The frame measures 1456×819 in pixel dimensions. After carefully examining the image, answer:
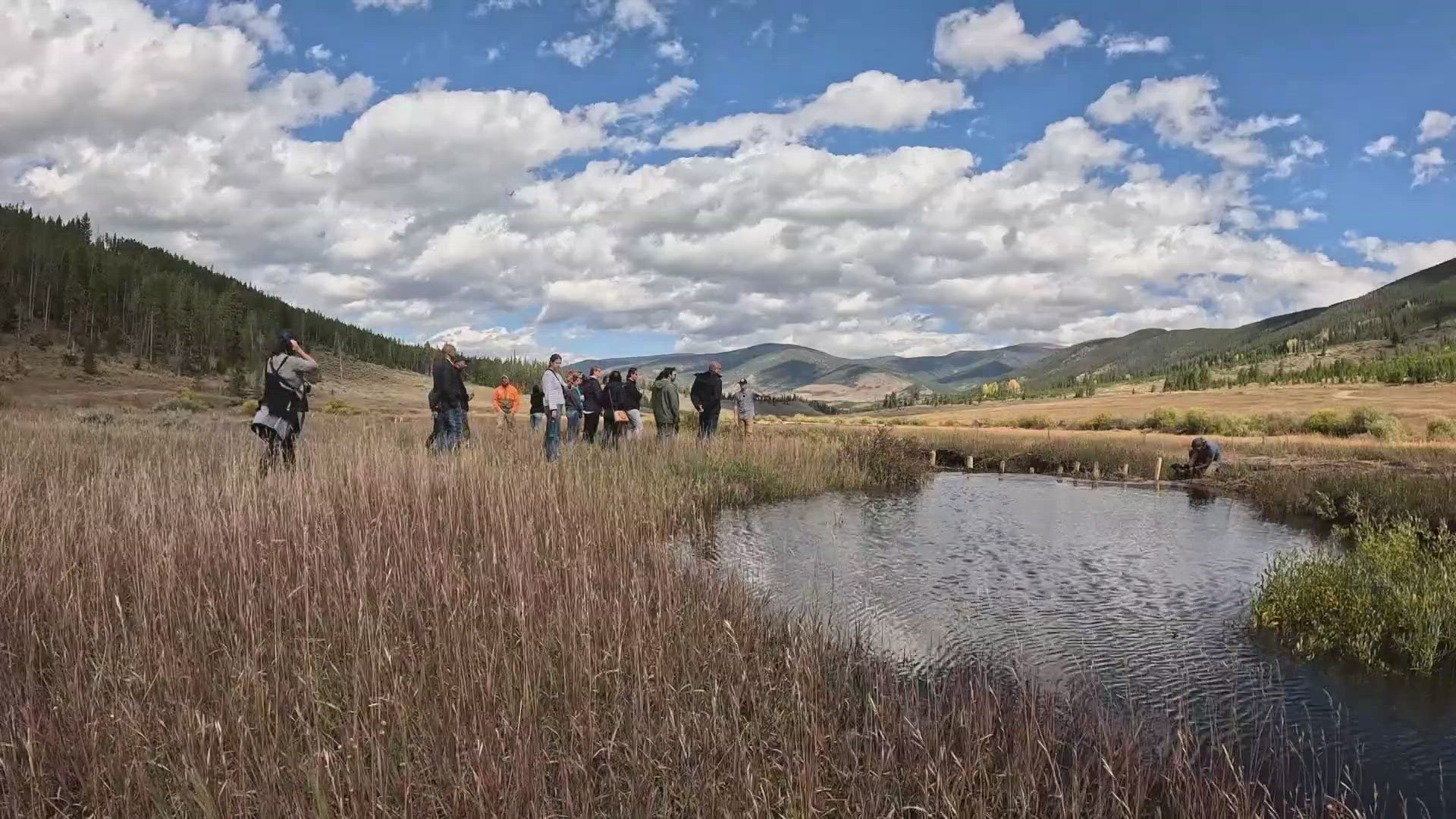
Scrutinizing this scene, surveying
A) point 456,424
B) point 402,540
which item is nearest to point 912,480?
point 456,424

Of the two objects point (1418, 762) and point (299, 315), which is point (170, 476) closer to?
point (1418, 762)

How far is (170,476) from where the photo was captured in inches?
279

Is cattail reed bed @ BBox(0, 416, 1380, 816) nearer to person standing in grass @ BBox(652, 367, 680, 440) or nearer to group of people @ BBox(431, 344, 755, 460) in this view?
group of people @ BBox(431, 344, 755, 460)

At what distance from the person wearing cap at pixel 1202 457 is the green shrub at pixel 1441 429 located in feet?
86.2

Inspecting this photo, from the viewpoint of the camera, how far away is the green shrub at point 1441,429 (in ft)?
A: 132

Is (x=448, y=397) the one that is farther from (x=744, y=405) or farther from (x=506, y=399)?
(x=744, y=405)

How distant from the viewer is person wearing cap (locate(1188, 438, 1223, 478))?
22.5 m

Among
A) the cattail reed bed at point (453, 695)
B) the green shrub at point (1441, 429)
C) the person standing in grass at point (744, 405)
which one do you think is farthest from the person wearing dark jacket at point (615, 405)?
the green shrub at point (1441, 429)

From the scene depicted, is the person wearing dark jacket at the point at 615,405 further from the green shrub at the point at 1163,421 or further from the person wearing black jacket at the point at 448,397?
the green shrub at the point at 1163,421

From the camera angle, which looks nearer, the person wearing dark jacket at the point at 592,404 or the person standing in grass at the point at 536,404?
the person standing in grass at the point at 536,404

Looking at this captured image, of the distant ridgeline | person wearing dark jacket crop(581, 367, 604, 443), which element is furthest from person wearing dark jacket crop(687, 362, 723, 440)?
the distant ridgeline

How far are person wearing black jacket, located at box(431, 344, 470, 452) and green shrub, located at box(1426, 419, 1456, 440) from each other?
46.5 meters

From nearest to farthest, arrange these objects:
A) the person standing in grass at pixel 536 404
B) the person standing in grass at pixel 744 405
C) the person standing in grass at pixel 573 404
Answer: the person standing in grass at pixel 573 404
the person standing in grass at pixel 536 404
the person standing in grass at pixel 744 405

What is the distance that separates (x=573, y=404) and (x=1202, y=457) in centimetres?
1729
